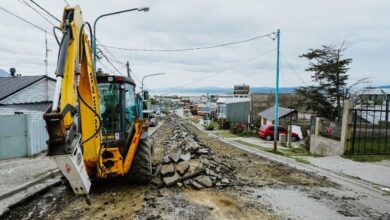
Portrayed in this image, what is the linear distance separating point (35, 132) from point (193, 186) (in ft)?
34.7

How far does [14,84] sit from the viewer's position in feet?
71.6

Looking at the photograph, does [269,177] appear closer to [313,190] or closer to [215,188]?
[313,190]

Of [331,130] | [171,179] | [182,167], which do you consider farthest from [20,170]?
[331,130]

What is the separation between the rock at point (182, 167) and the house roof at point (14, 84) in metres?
15.2

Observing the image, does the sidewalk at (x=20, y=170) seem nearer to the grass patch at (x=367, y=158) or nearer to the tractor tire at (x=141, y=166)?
the tractor tire at (x=141, y=166)

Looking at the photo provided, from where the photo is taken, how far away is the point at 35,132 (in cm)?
1552

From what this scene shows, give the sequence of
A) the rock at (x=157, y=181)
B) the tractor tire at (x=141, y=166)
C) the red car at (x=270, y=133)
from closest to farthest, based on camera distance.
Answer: the tractor tire at (x=141, y=166) < the rock at (x=157, y=181) < the red car at (x=270, y=133)

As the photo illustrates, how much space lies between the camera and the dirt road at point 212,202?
6.49 metres

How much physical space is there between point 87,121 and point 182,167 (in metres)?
3.54

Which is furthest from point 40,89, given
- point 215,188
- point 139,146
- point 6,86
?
point 215,188

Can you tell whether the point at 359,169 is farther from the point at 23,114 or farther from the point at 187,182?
the point at 23,114

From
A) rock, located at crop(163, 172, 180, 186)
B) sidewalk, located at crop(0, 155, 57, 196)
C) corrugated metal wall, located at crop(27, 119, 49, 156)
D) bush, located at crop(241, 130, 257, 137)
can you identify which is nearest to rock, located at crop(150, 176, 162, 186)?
rock, located at crop(163, 172, 180, 186)

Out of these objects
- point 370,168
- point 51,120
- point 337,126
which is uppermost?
point 51,120

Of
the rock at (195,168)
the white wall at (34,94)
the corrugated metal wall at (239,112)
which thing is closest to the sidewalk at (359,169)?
the rock at (195,168)
